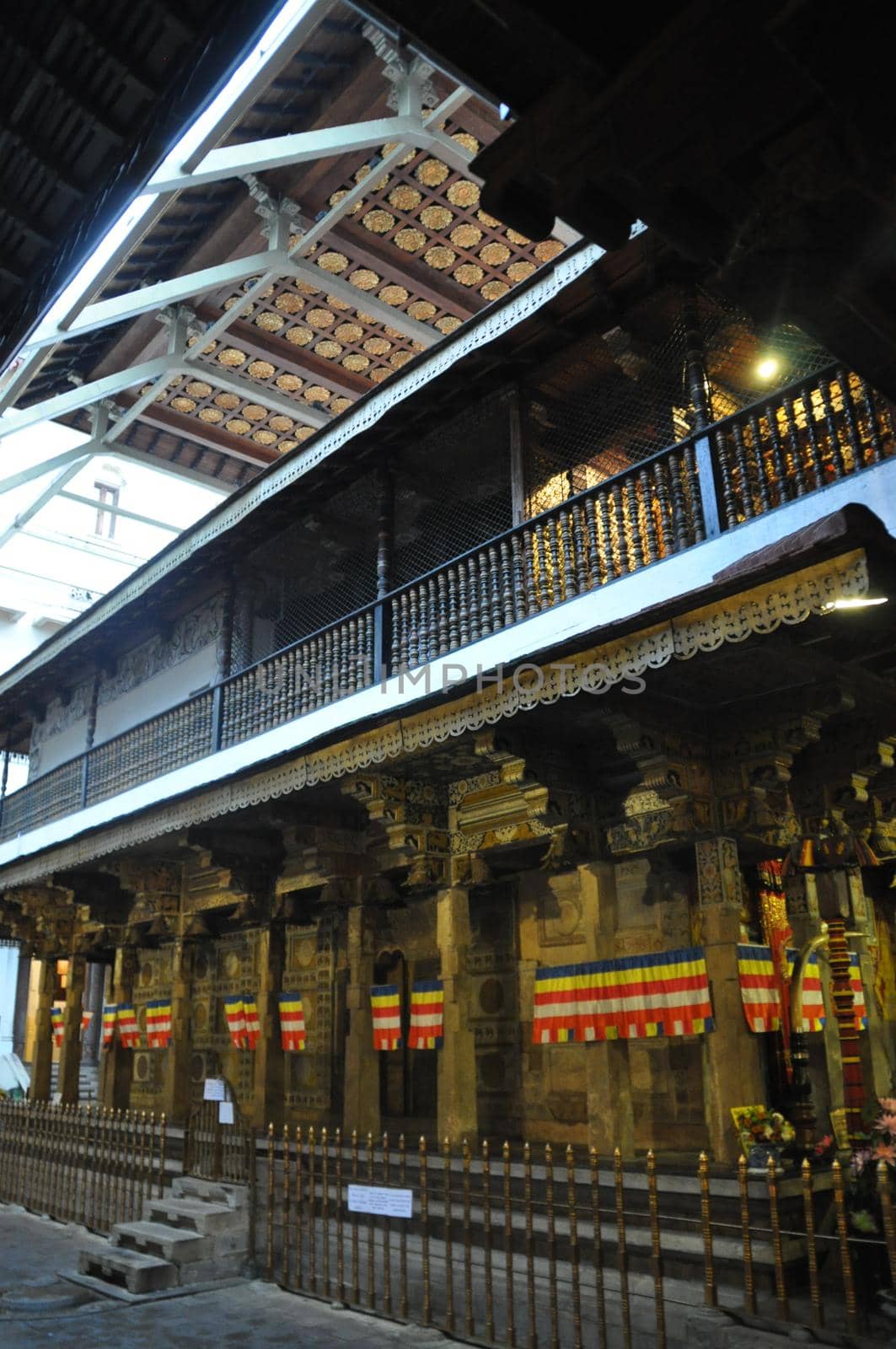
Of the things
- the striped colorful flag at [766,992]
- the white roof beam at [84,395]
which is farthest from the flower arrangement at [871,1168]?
the white roof beam at [84,395]

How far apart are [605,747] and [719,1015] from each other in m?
2.40

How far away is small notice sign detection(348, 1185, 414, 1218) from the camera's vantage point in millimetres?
6223

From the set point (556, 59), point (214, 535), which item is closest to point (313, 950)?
point (214, 535)

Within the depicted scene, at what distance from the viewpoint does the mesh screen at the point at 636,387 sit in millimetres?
8008

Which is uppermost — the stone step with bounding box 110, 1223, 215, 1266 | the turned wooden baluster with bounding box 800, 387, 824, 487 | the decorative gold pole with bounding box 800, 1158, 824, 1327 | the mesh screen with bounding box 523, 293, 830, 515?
the mesh screen with bounding box 523, 293, 830, 515

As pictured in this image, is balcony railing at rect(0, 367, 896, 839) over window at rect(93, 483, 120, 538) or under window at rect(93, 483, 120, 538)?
under

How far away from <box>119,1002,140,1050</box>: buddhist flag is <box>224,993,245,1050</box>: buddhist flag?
2.96m

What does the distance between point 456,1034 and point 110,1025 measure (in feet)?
27.5

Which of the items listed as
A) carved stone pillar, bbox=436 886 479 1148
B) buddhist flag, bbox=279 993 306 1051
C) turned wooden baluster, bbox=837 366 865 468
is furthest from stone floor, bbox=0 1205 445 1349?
turned wooden baluster, bbox=837 366 865 468

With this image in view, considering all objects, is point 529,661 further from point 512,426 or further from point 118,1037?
point 118,1037

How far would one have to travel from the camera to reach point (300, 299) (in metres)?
14.2

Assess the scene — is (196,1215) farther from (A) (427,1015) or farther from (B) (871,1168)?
(B) (871,1168)

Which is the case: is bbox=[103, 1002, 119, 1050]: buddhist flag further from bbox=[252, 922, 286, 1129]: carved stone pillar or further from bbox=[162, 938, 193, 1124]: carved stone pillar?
bbox=[252, 922, 286, 1129]: carved stone pillar

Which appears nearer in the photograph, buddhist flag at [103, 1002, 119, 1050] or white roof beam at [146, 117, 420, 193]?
white roof beam at [146, 117, 420, 193]
